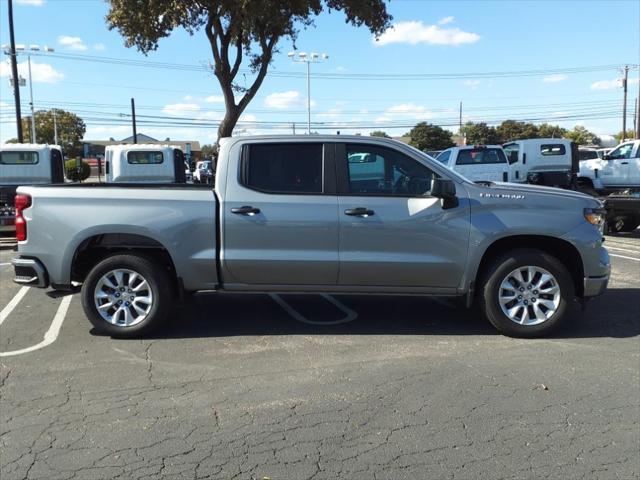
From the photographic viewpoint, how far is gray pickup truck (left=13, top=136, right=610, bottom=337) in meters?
→ 5.37

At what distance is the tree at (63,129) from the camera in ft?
244

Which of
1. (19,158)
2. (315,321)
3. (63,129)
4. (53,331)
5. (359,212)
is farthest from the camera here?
(63,129)

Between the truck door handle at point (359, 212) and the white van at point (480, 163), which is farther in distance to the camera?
the white van at point (480, 163)

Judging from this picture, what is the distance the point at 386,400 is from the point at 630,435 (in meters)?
1.56

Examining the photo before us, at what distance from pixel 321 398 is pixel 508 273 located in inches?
91.4

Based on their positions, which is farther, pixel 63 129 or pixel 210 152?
pixel 63 129

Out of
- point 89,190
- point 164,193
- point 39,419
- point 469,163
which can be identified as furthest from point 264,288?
point 469,163

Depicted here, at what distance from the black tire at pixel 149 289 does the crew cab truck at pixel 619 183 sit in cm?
998

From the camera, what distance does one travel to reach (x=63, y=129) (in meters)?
78.7

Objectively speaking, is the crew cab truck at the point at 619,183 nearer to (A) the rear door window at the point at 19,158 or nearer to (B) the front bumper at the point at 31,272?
(B) the front bumper at the point at 31,272

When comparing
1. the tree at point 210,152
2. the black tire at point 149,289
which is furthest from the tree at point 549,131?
the black tire at point 149,289

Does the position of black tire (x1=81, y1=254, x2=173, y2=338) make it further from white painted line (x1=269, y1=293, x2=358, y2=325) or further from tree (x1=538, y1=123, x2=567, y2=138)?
tree (x1=538, y1=123, x2=567, y2=138)

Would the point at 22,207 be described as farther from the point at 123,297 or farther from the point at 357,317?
the point at 357,317

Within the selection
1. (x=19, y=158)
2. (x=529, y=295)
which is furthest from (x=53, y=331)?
(x=19, y=158)
